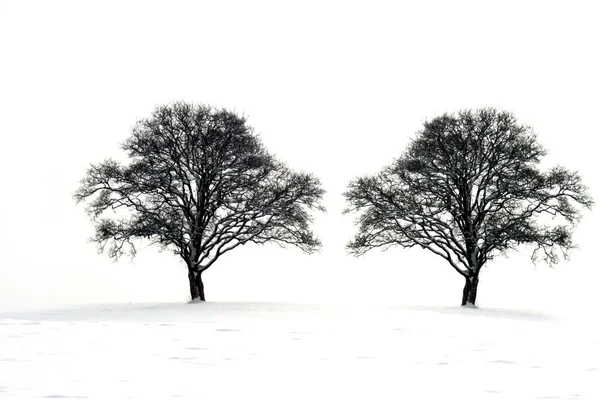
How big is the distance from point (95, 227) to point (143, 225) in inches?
116

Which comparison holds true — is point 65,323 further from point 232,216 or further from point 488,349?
point 488,349

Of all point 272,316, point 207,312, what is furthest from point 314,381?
point 207,312

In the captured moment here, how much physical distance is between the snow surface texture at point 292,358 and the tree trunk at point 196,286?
28.3ft

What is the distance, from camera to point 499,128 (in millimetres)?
38469

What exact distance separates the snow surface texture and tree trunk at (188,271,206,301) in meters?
8.64

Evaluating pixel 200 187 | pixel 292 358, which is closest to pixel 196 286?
pixel 200 187

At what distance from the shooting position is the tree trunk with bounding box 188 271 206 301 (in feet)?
127

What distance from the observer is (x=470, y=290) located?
39281 mm

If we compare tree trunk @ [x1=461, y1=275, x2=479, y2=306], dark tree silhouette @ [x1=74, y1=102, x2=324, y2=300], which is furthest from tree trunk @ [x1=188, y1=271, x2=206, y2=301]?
tree trunk @ [x1=461, y1=275, x2=479, y2=306]

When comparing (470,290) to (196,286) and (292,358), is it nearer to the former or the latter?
(196,286)

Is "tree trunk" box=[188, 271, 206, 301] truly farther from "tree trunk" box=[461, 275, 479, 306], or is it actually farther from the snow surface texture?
"tree trunk" box=[461, 275, 479, 306]

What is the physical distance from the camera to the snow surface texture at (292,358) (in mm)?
13867

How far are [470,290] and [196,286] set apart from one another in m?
15.9

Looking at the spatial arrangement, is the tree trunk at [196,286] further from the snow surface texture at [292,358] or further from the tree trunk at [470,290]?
the tree trunk at [470,290]
